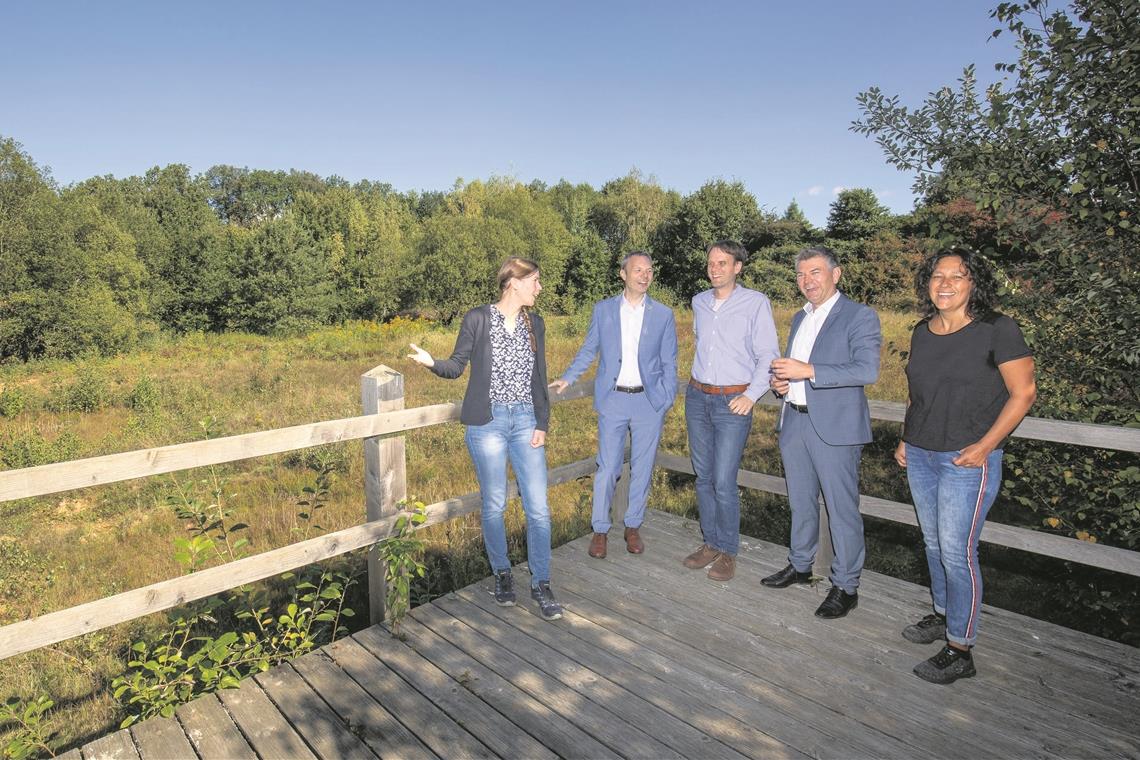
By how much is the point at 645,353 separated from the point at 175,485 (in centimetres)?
614

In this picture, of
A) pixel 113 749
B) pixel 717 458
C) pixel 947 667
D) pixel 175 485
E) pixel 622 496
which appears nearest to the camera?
pixel 113 749

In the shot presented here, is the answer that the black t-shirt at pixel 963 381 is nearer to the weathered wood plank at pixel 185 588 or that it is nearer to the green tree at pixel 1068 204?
the green tree at pixel 1068 204

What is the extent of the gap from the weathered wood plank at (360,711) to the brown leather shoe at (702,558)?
86.1 inches

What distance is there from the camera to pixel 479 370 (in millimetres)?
3625

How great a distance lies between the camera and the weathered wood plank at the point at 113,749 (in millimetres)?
2529

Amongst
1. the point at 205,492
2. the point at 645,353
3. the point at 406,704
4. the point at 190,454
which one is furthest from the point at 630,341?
the point at 205,492

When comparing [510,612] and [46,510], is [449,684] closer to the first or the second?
[510,612]

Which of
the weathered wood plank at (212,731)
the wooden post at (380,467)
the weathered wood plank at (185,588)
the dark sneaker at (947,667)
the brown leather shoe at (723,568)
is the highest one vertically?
the wooden post at (380,467)

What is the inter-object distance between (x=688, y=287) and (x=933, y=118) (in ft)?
124

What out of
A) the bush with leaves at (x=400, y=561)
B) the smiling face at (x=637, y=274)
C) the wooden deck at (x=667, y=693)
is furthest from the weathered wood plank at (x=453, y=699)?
the smiling face at (x=637, y=274)

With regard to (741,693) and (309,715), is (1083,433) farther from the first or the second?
(309,715)

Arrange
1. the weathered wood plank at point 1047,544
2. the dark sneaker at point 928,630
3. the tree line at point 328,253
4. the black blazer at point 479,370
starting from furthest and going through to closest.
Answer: the tree line at point 328,253 < the black blazer at point 479,370 < the dark sneaker at point 928,630 < the weathered wood plank at point 1047,544

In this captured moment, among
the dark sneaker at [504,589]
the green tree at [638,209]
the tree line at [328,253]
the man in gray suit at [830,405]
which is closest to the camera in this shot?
the man in gray suit at [830,405]

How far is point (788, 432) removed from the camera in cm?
374
